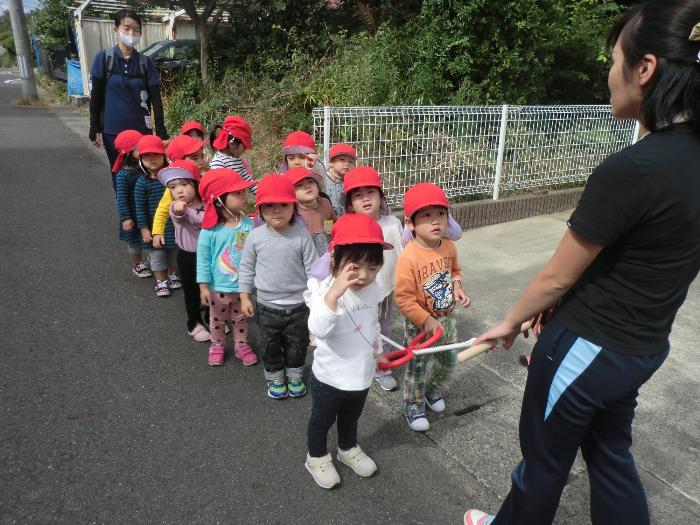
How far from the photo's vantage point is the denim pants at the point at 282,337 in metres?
3.00

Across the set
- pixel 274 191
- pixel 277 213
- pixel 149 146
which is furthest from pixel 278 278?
pixel 149 146

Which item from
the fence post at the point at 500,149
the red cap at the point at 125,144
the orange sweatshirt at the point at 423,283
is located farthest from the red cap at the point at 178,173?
the fence post at the point at 500,149

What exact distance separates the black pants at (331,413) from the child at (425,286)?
46 cm

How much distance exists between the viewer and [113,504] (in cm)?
228

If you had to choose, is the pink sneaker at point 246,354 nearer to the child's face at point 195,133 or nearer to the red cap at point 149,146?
the red cap at point 149,146

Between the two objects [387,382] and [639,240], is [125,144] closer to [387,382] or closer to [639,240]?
[387,382]

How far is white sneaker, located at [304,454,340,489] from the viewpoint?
2.41 meters

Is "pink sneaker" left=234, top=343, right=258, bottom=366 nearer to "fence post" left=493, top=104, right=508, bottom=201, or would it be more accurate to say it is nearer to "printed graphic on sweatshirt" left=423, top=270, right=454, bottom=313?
"printed graphic on sweatshirt" left=423, top=270, right=454, bottom=313

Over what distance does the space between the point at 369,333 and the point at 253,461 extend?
898 mm

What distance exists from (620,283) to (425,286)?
123 centimetres

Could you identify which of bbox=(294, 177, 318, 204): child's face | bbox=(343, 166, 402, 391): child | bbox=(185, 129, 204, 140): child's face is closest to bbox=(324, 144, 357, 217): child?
bbox=(294, 177, 318, 204): child's face

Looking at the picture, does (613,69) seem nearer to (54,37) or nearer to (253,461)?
(253,461)

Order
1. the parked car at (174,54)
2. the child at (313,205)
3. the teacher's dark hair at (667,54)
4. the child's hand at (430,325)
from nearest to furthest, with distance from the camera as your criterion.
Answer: the teacher's dark hair at (667,54), the child's hand at (430,325), the child at (313,205), the parked car at (174,54)

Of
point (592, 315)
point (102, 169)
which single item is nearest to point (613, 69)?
point (592, 315)
